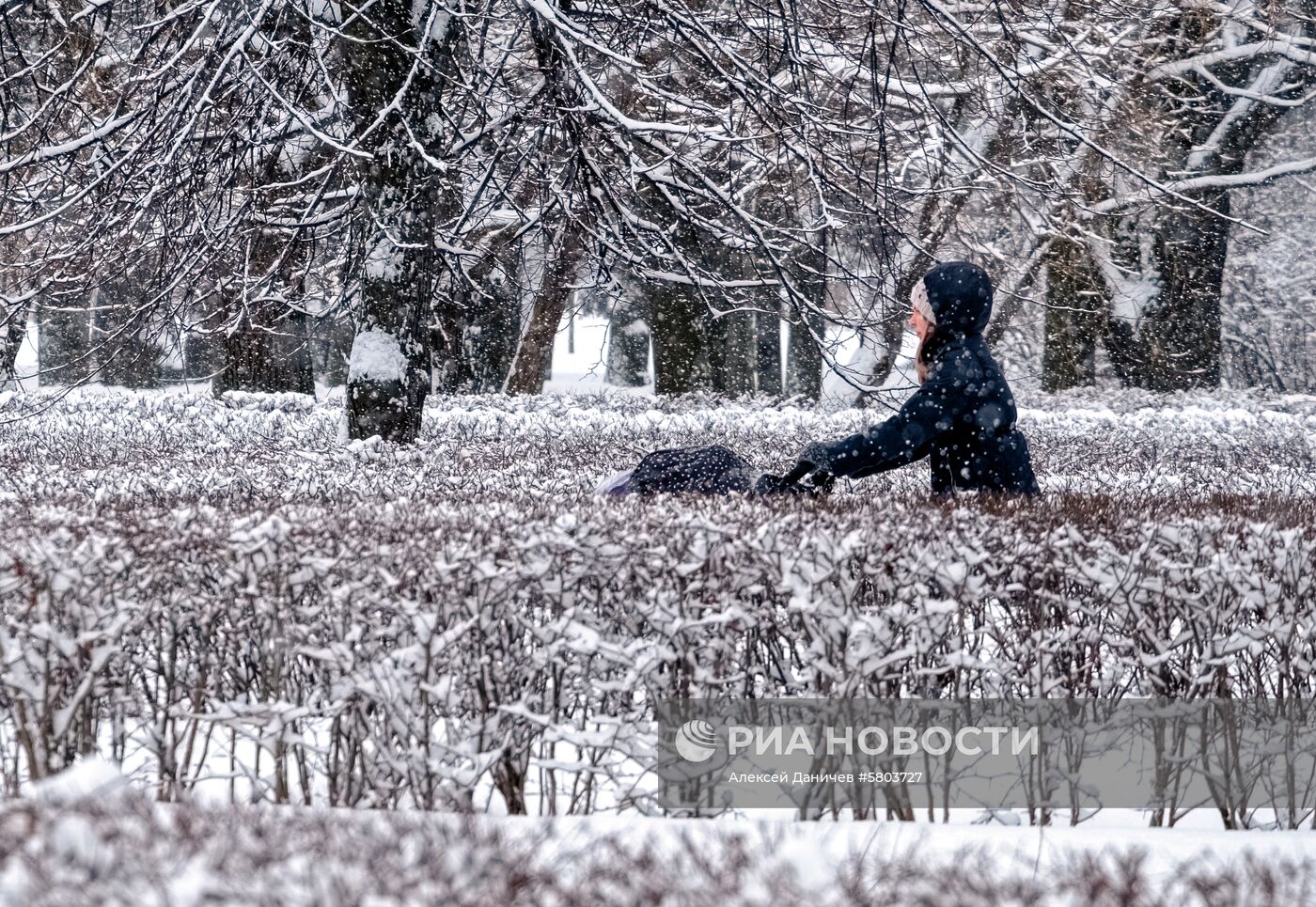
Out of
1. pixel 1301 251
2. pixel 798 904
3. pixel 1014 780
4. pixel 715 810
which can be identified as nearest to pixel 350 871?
pixel 798 904

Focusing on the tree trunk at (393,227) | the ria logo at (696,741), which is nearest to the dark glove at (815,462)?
the ria logo at (696,741)

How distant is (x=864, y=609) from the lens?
3840mm

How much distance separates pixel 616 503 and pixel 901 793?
1914 mm

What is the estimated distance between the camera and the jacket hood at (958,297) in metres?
5.62

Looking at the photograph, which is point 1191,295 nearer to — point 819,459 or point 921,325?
point 921,325

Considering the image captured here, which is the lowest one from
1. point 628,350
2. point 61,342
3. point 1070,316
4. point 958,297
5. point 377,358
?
point 958,297

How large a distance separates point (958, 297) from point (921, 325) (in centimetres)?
22

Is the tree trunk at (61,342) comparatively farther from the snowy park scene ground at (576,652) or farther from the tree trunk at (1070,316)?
the snowy park scene ground at (576,652)

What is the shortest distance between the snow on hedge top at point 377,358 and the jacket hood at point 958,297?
510 cm

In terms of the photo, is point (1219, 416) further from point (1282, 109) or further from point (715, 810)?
point (715, 810)

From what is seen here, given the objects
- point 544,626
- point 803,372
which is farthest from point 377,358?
point 803,372

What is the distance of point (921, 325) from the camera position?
18.9 ft

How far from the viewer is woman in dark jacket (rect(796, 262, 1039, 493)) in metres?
5.36

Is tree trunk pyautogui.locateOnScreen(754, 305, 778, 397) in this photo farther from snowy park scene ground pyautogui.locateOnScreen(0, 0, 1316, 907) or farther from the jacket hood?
the jacket hood
